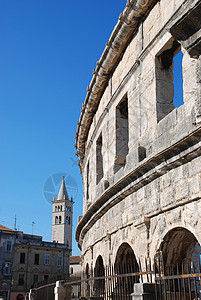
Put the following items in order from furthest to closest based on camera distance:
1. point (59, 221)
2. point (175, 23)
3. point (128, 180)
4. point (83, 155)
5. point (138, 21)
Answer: point (59, 221) < point (83, 155) < point (138, 21) < point (128, 180) < point (175, 23)

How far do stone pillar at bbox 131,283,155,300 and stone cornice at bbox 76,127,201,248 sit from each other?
1812 mm

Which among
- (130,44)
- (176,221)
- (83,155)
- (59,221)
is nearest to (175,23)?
(176,221)

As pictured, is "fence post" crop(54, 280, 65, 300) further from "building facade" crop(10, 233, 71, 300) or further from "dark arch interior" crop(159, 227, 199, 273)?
"building facade" crop(10, 233, 71, 300)

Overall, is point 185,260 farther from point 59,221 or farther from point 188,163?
point 59,221

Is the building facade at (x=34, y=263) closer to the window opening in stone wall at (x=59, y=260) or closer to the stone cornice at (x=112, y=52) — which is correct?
the window opening in stone wall at (x=59, y=260)

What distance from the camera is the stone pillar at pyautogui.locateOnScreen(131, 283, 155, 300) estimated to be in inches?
191


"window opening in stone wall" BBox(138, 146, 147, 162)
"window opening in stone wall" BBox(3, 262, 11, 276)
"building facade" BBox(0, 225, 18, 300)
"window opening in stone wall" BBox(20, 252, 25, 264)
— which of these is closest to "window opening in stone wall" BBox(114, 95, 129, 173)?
"window opening in stone wall" BBox(138, 146, 147, 162)

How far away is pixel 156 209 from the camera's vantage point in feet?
20.4

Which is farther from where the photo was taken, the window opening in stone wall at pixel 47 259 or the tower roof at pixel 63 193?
the tower roof at pixel 63 193

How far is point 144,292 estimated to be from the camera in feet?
16.0

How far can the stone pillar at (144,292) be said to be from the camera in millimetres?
4848

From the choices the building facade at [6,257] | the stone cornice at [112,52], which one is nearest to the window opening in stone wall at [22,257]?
the building facade at [6,257]

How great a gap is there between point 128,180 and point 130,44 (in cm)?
327

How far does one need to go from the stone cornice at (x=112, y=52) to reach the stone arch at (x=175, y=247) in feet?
14.6
